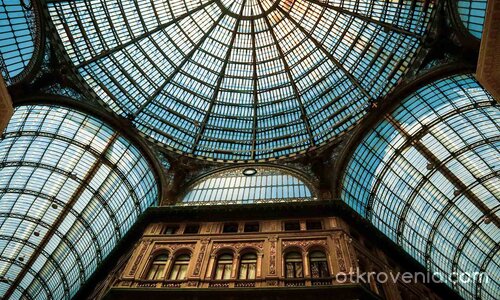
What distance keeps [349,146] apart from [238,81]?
1680cm

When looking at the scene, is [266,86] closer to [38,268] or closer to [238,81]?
[238,81]

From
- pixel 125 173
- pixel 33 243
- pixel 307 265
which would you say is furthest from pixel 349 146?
pixel 33 243

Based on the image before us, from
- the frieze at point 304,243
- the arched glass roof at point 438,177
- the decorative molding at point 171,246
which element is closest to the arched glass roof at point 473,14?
the arched glass roof at point 438,177

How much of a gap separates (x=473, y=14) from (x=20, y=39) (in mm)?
38397

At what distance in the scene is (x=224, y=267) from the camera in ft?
92.9

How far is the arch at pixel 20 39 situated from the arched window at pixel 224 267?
77.2 feet

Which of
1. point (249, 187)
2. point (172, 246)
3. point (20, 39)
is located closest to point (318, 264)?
point (172, 246)

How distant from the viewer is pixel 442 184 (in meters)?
41.1

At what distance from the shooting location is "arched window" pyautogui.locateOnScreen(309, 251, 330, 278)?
26.4 metres

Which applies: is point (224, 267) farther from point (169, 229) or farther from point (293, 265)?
point (169, 229)

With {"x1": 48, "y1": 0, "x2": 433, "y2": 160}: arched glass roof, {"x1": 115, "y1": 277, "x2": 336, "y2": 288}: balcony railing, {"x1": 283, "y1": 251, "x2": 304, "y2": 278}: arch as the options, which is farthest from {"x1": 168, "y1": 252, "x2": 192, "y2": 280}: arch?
{"x1": 48, "y1": 0, "x2": 433, "y2": 160}: arched glass roof

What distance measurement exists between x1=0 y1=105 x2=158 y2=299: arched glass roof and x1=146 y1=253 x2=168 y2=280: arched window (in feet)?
40.7

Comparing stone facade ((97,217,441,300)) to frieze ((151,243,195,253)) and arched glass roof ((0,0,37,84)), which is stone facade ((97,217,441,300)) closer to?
frieze ((151,243,195,253))

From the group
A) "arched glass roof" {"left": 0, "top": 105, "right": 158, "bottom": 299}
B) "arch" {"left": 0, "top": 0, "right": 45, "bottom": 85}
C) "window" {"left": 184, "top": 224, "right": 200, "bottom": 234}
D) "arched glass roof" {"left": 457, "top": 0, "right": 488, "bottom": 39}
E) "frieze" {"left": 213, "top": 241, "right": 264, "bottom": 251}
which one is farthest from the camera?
"arched glass roof" {"left": 0, "top": 105, "right": 158, "bottom": 299}
